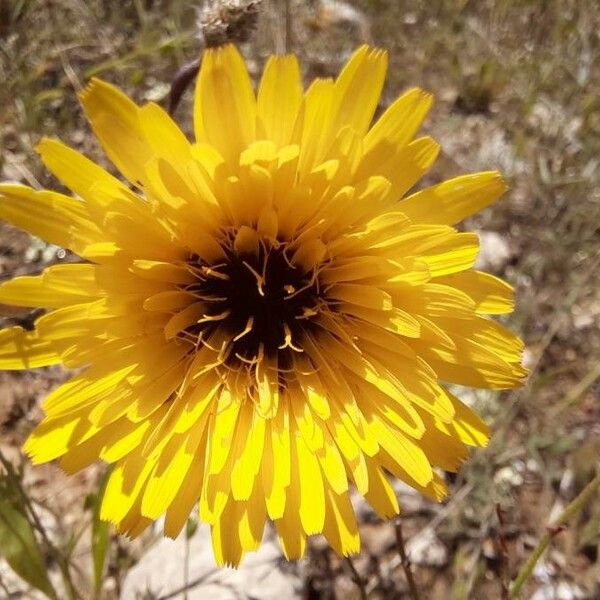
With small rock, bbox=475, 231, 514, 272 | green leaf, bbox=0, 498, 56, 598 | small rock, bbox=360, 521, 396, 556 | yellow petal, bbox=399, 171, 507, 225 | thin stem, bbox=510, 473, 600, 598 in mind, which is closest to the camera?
thin stem, bbox=510, 473, 600, 598

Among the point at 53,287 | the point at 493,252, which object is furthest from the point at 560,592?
the point at 53,287

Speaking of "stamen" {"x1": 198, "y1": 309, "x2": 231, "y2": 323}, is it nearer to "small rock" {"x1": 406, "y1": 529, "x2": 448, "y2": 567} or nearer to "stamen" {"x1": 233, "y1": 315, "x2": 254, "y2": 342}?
"stamen" {"x1": 233, "y1": 315, "x2": 254, "y2": 342}

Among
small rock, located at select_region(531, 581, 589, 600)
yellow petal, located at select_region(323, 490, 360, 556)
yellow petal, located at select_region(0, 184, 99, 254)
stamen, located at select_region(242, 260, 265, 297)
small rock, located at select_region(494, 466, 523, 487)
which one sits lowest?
small rock, located at select_region(531, 581, 589, 600)

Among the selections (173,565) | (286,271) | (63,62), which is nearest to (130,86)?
(63,62)

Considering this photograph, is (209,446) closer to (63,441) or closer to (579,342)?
(63,441)

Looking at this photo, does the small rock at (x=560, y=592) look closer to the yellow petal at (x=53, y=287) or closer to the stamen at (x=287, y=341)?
the stamen at (x=287, y=341)

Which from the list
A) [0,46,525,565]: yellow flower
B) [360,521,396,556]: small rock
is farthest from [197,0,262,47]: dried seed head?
[360,521,396,556]: small rock

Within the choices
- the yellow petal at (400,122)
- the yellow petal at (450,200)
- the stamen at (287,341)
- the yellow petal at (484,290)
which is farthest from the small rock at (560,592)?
the yellow petal at (400,122)
